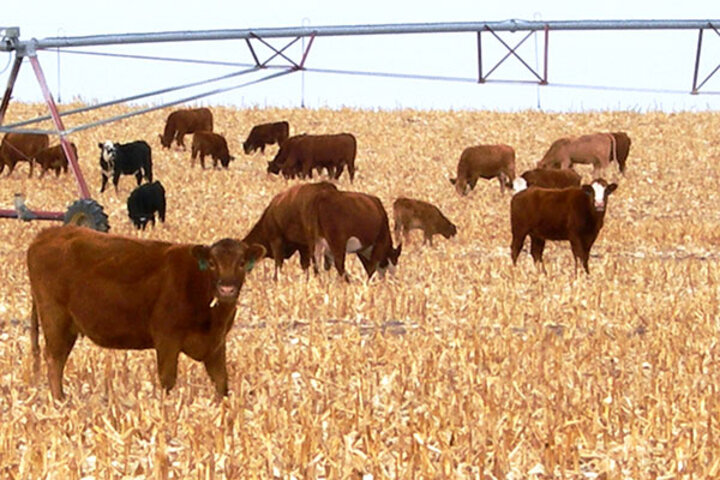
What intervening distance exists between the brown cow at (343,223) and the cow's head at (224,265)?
7407mm

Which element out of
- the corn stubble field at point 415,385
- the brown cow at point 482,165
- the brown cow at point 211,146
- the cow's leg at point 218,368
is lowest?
the corn stubble field at point 415,385

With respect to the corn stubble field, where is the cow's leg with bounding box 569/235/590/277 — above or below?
above

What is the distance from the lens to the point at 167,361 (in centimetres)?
785

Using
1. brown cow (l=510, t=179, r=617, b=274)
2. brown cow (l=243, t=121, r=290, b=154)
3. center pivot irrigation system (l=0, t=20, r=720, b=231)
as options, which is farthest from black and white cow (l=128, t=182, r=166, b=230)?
brown cow (l=243, t=121, r=290, b=154)

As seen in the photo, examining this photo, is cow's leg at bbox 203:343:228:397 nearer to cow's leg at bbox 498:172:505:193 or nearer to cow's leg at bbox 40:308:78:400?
cow's leg at bbox 40:308:78:400

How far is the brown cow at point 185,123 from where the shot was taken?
40406mm

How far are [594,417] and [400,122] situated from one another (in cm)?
4231

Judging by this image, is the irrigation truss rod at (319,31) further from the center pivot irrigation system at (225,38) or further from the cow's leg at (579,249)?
the cow's leg at (579,249)

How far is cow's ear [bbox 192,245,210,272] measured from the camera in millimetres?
7531

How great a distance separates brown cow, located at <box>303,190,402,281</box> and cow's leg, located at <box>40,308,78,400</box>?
22.3ft

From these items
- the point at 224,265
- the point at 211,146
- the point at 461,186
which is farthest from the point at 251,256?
the point at 211,146

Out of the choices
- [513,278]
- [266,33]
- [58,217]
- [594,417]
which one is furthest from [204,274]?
[266,33]

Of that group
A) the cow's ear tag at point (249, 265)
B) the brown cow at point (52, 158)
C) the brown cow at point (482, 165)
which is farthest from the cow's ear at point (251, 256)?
the brown cow at point (52, 158)

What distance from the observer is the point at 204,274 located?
7742mm
